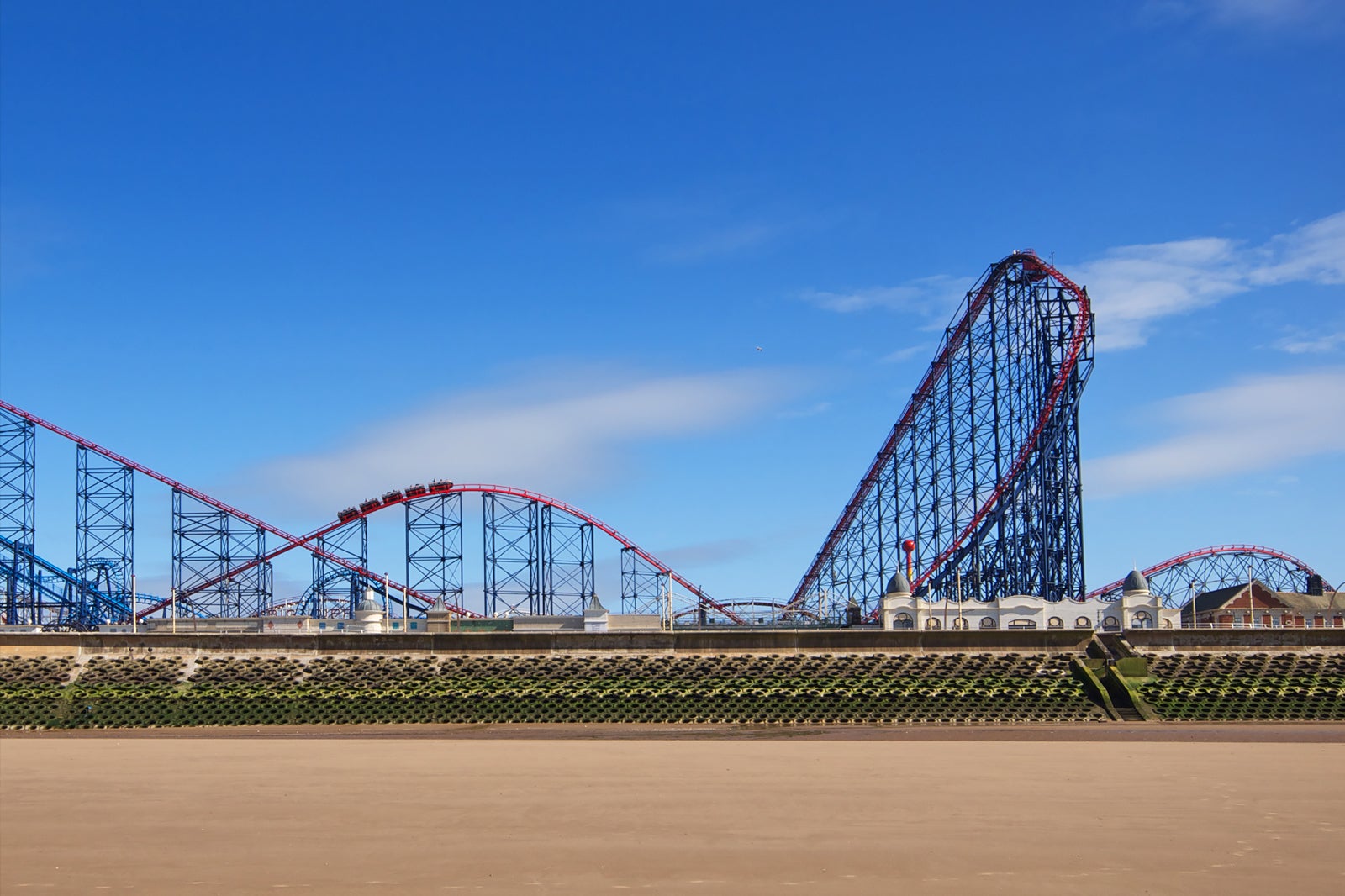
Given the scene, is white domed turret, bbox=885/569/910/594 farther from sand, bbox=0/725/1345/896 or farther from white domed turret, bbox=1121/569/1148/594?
sand, bbox=0/725/1345/896

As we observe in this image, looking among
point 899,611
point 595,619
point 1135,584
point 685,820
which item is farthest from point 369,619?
point 685,820

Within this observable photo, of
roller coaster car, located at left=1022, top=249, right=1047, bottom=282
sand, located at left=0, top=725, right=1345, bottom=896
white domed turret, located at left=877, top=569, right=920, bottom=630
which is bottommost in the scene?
sand, located at left=0, top=725, right=1345, bottom=896

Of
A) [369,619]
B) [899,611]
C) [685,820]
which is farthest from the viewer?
[369,619]

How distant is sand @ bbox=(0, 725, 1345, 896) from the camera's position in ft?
48.3

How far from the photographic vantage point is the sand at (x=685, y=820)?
14.7 m

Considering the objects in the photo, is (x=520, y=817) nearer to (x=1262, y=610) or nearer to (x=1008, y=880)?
(x=1008, y=880)

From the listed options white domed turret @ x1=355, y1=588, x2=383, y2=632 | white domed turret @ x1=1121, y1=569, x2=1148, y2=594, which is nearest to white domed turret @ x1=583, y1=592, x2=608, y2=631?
white domed turret @ x1=355, y1=588, x2=383, y2=632

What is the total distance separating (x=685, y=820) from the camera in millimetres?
18469

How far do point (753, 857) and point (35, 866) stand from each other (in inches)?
333

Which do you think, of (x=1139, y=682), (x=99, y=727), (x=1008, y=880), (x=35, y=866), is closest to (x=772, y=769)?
(x=1008, y=880)

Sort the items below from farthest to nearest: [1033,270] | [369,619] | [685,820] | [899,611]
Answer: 1. [1033,270]
2. [369,619]
3. [899,611]
4. [685,820]

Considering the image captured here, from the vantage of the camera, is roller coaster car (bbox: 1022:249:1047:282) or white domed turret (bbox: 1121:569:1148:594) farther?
roller coaster car (bbox: 1022:249:1047:282)

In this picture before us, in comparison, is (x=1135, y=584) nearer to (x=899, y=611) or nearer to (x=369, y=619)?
(x=899, y=611)

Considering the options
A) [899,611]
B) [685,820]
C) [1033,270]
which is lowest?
[685,820]
